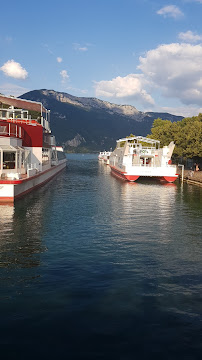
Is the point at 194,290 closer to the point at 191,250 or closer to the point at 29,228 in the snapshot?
the point at 191,250

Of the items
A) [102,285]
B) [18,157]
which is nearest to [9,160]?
[18,157]

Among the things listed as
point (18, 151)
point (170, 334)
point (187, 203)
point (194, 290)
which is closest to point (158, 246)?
point (194, 290)

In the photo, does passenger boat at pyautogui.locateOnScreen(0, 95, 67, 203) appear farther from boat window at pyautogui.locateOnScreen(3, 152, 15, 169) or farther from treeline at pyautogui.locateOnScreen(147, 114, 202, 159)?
treeline at pyautogui.locateOnScreen(147, 114, 202, 159)

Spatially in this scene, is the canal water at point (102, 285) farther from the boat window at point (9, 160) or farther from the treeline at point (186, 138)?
the treeline at point (186, 138)

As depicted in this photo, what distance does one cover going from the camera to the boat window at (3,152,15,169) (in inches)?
1410

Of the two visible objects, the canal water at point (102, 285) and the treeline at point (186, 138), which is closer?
the canal water at point (102, 285)

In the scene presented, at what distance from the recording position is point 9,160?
3634cm

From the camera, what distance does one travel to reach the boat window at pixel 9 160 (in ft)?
117

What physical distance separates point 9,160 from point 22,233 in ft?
60.0

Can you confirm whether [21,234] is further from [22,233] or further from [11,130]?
[11,130]

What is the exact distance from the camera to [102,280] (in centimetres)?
1301

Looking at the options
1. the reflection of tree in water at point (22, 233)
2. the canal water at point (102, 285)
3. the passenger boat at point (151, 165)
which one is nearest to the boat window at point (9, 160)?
the reflection of tree in water at point (22, 233)

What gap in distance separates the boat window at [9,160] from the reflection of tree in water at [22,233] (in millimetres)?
5923

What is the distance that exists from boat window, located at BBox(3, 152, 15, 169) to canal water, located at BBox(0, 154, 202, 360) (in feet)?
38.0
